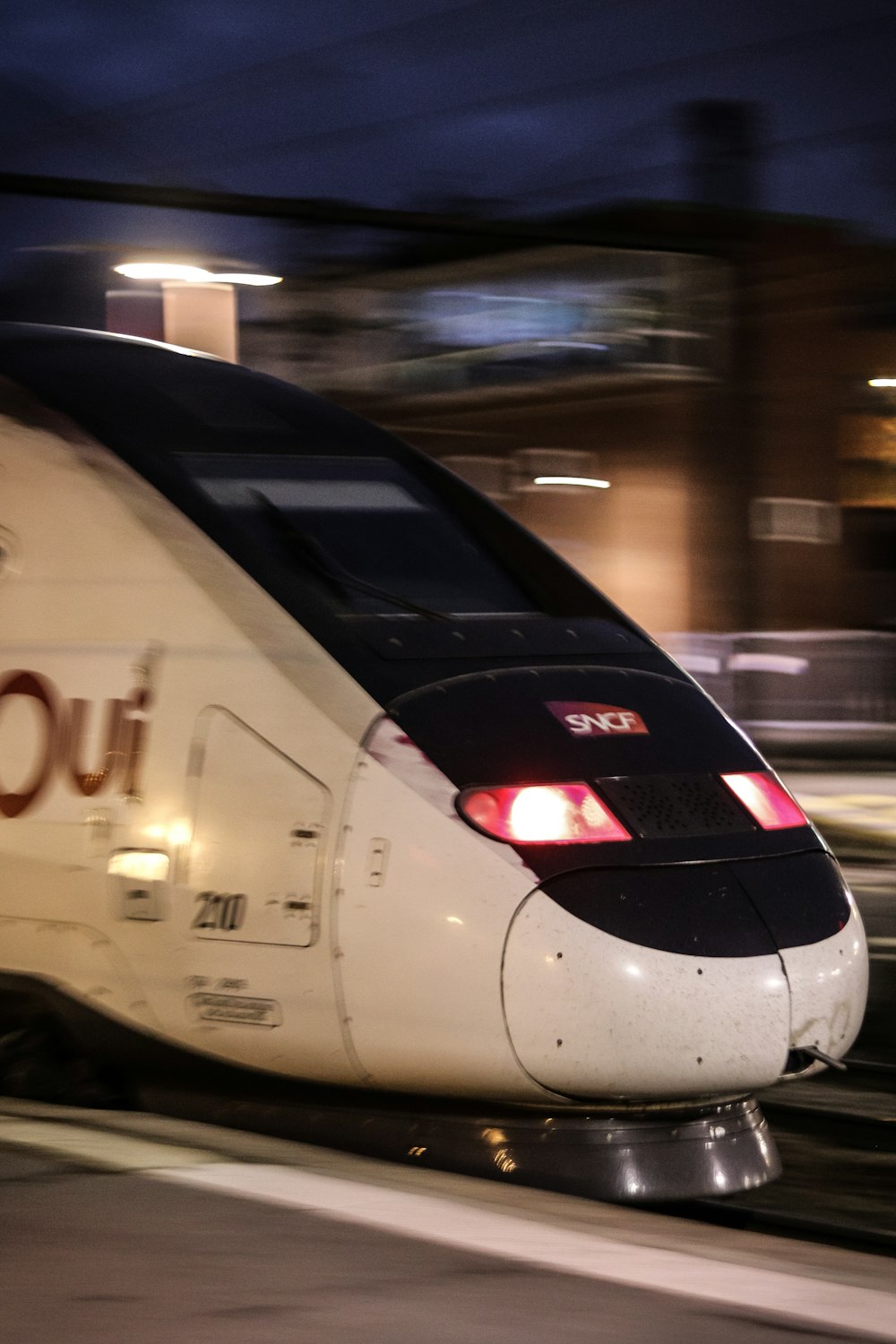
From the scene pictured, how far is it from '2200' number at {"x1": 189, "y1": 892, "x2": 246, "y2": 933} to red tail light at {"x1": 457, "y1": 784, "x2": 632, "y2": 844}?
61cm

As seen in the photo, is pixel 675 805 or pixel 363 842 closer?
pixel 363 842

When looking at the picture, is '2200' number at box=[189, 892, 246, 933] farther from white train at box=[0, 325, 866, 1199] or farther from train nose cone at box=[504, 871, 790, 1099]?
train nose cone at box=[504, 871, 790, 1099]

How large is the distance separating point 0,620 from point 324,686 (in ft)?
3.57

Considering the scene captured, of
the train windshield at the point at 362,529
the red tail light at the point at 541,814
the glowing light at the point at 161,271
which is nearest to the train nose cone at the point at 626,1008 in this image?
the red tail light at the point at 541,814

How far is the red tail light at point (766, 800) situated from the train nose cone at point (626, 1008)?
459 mm

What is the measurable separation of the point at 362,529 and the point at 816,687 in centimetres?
1854

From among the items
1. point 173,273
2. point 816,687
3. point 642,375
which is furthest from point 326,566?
point 816,687

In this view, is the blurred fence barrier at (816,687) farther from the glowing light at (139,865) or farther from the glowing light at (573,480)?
the glowing light at (139,865)

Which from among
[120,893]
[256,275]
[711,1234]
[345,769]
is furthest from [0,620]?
[256,275]

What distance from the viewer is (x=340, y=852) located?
4.39m

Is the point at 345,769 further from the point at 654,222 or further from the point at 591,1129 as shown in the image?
the point at 654,222

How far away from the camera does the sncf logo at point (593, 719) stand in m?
4.65

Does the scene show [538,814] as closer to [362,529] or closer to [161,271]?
[362,529]

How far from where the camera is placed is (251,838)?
453 cm
